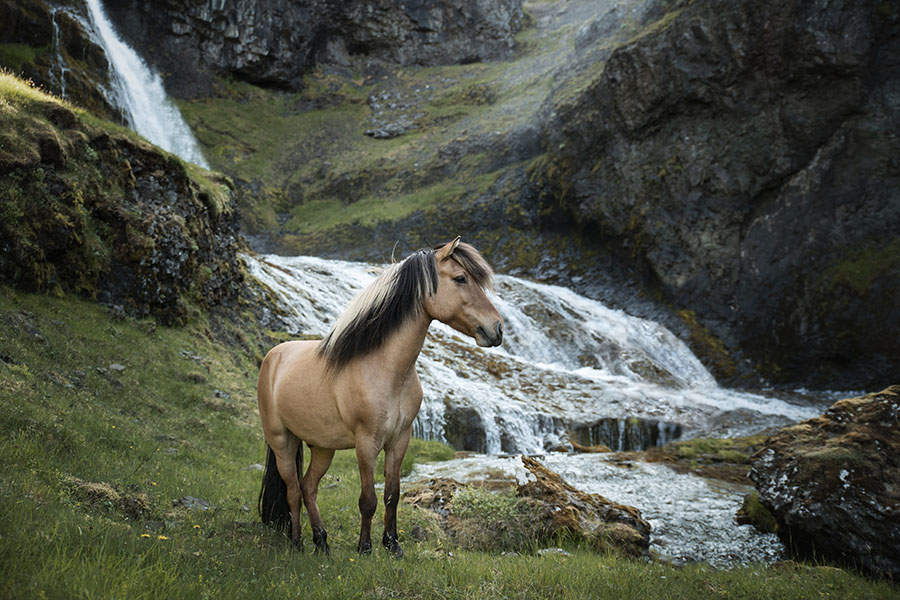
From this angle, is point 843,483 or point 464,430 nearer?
point 843,483

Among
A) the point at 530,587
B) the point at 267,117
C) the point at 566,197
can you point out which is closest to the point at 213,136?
the point at 267,117

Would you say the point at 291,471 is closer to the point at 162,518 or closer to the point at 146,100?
the point at 162,518

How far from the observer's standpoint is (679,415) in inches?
731

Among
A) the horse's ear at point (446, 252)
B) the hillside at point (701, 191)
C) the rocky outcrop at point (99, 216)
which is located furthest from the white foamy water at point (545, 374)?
the horse's ear at point (446, 252)

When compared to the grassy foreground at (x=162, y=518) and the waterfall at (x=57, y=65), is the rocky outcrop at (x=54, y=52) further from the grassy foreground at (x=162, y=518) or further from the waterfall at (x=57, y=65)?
the grassy foreground at (x=162, y=518)

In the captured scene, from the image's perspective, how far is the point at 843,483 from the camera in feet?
23.1

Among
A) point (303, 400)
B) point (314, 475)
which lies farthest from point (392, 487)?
point (303, 400)

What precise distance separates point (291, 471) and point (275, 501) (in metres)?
0.55

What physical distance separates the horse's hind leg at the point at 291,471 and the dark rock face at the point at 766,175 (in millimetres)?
23275

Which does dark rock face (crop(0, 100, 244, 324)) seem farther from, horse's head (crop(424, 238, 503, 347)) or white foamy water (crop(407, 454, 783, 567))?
horse's head (crop(424, 238, 503, 347))

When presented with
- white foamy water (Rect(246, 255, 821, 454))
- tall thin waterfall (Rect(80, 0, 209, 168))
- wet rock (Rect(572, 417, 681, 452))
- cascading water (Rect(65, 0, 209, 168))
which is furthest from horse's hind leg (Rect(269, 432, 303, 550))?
tall thin waterfall (Rect(80, 0, 209, 168))

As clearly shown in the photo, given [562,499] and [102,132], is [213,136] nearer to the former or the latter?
[102,132]

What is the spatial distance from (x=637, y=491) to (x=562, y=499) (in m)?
3.97

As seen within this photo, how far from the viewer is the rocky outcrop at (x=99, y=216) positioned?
31.6ft
